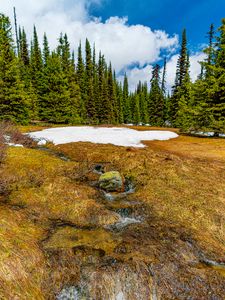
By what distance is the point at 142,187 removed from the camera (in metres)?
9.86

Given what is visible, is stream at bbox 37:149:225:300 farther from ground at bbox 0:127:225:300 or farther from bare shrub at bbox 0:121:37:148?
bare shrub at bbox 0:121:37:148

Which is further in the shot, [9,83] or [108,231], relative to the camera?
[9,83]

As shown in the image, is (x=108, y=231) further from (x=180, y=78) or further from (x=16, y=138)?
(x=180, y=78)

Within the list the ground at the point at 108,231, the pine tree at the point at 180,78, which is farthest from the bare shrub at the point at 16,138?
the pine tree at the point at 180,78

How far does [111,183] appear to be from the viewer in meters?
10.1

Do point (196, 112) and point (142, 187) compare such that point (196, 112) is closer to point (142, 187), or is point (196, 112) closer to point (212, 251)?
point (142, 187)

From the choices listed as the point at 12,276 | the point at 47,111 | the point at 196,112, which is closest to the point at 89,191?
the point at 12,276

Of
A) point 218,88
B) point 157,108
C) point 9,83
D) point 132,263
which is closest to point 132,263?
point 132,263

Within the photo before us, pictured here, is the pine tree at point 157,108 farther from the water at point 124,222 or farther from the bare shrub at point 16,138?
the water at point 124,222

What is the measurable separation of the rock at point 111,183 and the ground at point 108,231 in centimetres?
48

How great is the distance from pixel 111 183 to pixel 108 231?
3.37 metres

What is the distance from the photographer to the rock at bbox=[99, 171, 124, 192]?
32.7 ft

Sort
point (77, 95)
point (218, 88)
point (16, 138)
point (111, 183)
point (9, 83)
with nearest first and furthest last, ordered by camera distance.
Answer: point (111, 183), point (16, 138), point (218, 88), point (9, 83), point (77, 95)

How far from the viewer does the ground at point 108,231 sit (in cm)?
493
